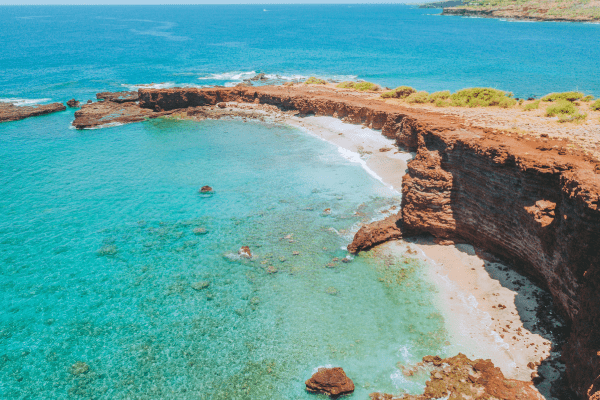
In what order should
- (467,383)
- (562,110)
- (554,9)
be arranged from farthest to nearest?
(554,9) → (562,110) → (467,383)

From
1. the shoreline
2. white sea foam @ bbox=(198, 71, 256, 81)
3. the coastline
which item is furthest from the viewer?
the coastline

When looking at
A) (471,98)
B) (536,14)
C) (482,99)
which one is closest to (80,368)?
(471,98)

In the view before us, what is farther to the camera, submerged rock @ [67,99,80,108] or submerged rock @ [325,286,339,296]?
submerged rock @ [67,99,80,108]

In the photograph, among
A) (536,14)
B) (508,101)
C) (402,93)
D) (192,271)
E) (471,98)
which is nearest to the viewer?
(192,271)

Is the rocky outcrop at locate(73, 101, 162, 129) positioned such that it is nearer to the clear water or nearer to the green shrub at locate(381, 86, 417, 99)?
the clear water

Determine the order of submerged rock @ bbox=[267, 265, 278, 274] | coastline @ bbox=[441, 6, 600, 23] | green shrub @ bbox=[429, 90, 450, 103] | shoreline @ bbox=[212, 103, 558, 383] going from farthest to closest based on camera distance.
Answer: coastline @ bbox=[441, 6, 600, 23] → green shrub @ bbox=[429, 90, 450, 103] → submerged rock @ bbox=[267, 265, 278, 274] → shoreline @ bbox=[212, 103, 558, 383]

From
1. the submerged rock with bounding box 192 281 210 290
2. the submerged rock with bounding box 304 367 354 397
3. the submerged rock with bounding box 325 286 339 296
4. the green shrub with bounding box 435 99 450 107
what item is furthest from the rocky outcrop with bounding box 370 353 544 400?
the green shrub with bounding box 435 99 450 107

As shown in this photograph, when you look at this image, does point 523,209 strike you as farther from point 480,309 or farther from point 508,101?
point 508,101

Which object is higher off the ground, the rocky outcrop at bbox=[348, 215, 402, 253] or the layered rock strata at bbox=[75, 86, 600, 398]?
the layered rock strata at bbox=[75, 86, 600, 398]
